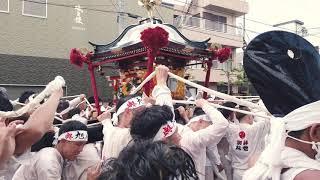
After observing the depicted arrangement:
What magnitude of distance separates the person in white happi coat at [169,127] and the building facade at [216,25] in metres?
16.4

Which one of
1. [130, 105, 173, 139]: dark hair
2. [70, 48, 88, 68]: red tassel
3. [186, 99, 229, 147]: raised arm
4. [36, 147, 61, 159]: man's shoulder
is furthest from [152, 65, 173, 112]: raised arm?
[70, 48, 88, 68]: red tassel

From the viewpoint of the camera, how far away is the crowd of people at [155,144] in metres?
1.16

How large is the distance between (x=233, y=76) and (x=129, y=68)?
15.8m

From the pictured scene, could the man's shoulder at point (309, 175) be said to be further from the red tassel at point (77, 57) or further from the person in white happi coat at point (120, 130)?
the red tassel at point (77, 57)

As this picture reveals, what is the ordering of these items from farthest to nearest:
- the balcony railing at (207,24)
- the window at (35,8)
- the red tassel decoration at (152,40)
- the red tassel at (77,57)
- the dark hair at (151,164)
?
1. the balcony railing at (207,24)
2. the window at (35,8)
3. the red tassel at (77,57)
4. the red tassel decoration at (152,40)
5. the dark hair at (151,164)

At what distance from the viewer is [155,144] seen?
1.17 m

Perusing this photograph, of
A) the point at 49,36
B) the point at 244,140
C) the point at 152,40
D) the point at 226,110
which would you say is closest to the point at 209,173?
the point at 244,140

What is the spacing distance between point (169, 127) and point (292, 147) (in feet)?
3.47

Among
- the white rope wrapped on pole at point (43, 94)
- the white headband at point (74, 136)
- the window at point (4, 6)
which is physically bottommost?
the white headband at point (74, 136)

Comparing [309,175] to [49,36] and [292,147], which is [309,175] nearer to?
[292,147]

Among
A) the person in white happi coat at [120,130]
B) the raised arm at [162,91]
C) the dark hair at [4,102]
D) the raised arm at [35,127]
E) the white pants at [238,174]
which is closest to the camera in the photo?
the raised arm at [35,127]

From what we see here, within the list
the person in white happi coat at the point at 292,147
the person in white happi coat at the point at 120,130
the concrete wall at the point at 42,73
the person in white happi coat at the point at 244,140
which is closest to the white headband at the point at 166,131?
the person in white happi coat at the point at 120,130

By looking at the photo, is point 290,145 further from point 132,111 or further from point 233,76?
point 233,76

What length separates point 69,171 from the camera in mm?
2889
